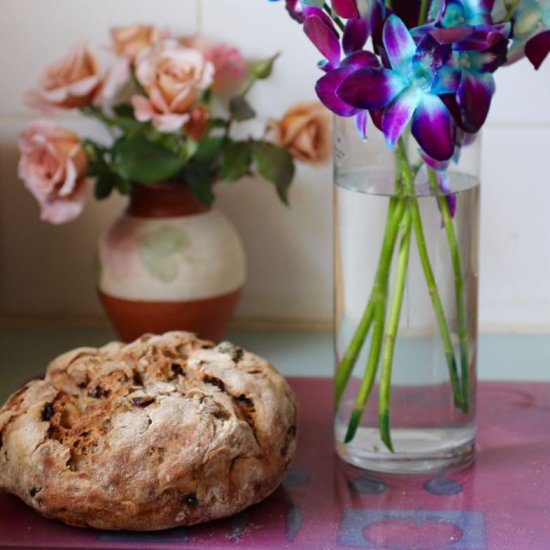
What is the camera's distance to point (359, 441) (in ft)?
2.96

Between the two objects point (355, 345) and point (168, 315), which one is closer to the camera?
point (355, 345)

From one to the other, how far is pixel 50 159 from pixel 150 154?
3.6 inches

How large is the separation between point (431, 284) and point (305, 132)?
317 mm

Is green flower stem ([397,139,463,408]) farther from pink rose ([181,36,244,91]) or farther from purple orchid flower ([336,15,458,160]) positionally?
pink rose ([181,36,244,91])

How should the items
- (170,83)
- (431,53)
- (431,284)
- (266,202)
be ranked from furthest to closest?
(266,202) → (170,83) → (431,284) → (431,53)

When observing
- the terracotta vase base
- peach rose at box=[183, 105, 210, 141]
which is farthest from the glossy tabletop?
peach rose at box=[183, 105, 210, 141]

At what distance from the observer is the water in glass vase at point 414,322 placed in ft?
2.82

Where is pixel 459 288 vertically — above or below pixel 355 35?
below

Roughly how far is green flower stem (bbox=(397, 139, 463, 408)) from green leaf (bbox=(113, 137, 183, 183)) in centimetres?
31

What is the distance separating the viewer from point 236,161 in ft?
3.65

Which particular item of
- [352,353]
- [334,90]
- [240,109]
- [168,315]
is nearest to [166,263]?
[168,315]

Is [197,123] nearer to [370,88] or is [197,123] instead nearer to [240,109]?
[240,109]

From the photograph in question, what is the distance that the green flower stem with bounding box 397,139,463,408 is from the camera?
0.83 meters

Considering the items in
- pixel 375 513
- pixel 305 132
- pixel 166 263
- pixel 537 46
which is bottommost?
pixel 375 513
